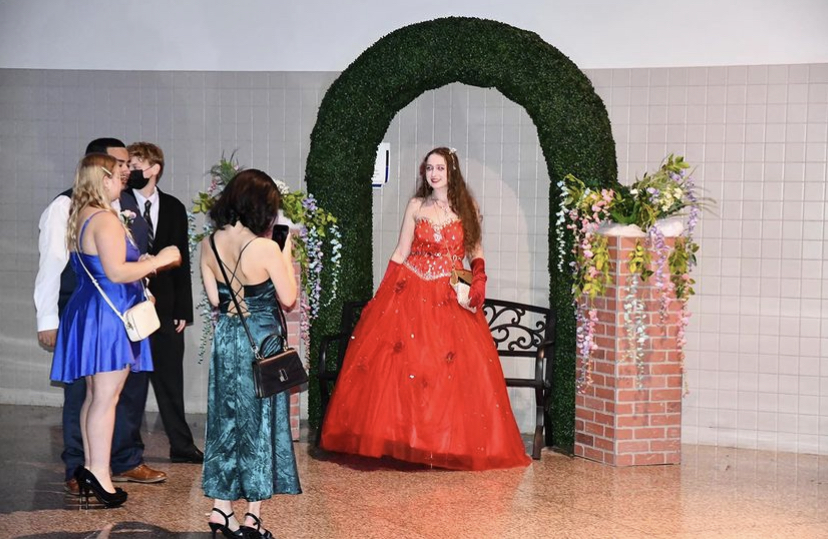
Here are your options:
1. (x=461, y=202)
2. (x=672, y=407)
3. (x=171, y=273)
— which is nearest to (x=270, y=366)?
(x=171, y=273)

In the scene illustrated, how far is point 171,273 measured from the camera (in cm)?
670

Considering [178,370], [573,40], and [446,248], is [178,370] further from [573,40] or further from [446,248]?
[573,40]

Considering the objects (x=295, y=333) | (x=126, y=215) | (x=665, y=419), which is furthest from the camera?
(x=295, y=333)

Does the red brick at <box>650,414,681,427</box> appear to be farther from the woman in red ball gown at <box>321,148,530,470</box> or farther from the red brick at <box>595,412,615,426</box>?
the woman in red ball gown at <box>321,148,530,470</box>

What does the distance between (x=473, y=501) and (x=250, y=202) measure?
2070 millimetres

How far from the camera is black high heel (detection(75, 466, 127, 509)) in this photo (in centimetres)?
565

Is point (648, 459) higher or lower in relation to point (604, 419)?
lower

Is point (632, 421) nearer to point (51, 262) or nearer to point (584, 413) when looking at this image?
point (584, 413)

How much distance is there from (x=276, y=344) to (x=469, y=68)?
9.62ft

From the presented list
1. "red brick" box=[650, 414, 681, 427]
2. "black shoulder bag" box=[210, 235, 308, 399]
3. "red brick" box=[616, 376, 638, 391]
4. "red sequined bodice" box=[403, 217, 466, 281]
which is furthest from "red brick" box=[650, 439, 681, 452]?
"black shoulder bag" box=[210, 235, 308, 399]

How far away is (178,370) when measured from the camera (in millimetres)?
6781

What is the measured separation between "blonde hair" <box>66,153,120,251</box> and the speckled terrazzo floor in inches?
54.1

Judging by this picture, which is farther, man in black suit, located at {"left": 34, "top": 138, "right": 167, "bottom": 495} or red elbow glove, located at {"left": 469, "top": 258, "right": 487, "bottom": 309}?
red elbow glove, located at {"left": 469, "top": 258, "right": 487, "bottom": 309}

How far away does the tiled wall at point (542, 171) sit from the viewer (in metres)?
7.34
